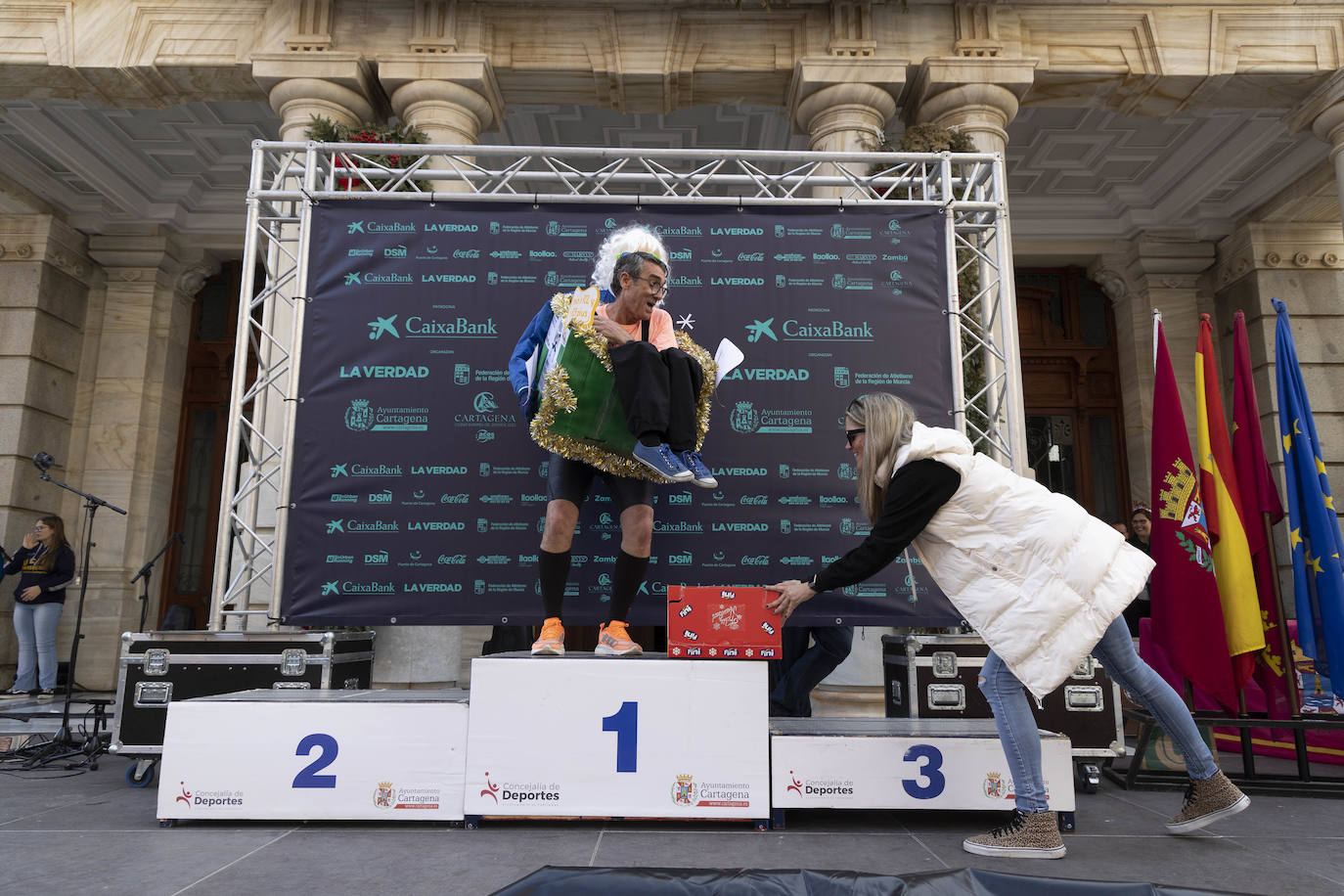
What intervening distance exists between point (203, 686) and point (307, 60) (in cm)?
537

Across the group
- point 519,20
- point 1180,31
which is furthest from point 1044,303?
point 519,20

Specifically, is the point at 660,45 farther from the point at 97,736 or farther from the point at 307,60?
the point at 97,736

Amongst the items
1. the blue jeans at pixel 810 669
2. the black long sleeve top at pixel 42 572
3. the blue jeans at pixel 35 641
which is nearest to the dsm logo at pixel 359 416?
the blue jeans at pixel 810 669

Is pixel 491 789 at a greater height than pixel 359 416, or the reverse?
pixel 359 416

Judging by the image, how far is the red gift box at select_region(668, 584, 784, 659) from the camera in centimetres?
349

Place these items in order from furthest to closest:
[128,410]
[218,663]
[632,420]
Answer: [128,410] < [218,663] < [632,420]

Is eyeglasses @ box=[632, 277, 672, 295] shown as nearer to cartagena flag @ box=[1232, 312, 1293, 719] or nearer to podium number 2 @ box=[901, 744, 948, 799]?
podium number 2 @ box=[901, 744, 948, 799]

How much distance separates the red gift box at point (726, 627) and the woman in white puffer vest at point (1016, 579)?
0.23 metres

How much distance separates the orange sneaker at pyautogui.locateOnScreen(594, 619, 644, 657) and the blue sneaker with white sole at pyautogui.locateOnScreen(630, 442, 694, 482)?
2.42 ft

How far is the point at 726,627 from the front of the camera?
350 centimetres

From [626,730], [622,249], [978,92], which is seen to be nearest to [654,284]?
[622,249]

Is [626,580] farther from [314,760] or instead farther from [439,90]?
[439,90]

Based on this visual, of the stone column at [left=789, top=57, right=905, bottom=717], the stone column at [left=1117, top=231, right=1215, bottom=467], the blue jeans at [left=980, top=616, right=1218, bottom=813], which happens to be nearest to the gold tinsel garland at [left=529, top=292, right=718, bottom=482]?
the blue jeans at [left=980, top=616, right=1218, bottom=813]

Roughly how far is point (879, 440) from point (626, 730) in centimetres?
151
